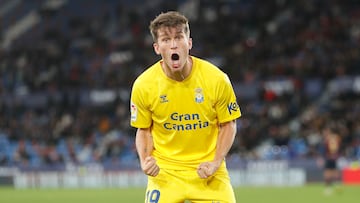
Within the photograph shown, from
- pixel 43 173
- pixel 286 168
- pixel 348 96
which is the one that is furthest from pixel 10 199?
pixel 348 96

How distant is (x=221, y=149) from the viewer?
6.95 meters

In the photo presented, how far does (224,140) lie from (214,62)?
2084cm

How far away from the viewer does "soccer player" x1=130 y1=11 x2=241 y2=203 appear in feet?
22.6

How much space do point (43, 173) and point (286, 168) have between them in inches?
291

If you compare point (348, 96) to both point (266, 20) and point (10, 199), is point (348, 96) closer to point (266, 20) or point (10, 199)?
point (266, 20)

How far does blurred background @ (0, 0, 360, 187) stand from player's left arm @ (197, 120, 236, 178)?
16890mm

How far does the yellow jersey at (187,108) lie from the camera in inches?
272

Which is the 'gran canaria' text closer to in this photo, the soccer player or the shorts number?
the soccer player

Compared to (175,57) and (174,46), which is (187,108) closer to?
(175,57)

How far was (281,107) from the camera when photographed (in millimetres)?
25625

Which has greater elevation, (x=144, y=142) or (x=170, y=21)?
(x=170, y=21)

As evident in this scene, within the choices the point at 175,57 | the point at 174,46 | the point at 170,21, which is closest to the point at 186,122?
the point at 175,57

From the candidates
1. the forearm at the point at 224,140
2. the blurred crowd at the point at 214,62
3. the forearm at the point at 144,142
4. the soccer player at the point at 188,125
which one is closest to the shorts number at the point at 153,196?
the soccer player at the point at 188,125

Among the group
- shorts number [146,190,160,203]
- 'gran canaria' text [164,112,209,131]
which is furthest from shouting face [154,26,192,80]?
shorts number [146,190,160,203]
